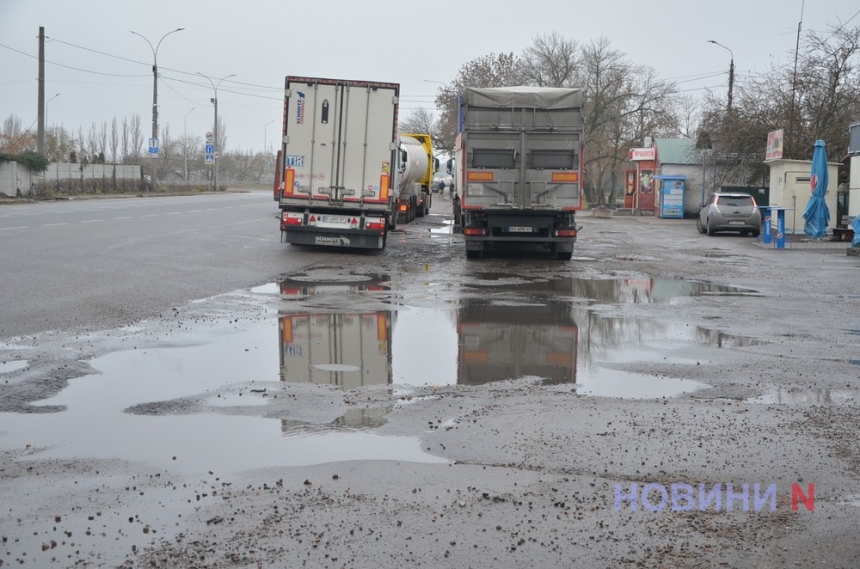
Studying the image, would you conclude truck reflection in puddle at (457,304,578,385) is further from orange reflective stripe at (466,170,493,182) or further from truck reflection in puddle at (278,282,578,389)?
orange reflective stripe at (466,170,493,182)

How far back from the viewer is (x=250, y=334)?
416 inches

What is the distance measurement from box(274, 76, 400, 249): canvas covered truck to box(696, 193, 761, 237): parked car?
56.8 ft

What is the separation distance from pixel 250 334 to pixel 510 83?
69.3m

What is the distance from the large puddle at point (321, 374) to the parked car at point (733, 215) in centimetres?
2188

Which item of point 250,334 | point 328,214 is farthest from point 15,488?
point 328,214

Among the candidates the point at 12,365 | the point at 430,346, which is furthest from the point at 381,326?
the point at 12,365

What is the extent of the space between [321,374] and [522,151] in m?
12.6

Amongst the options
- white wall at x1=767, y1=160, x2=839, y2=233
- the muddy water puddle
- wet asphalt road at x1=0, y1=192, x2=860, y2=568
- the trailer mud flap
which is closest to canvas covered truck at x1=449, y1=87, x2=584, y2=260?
the trailer mud flap

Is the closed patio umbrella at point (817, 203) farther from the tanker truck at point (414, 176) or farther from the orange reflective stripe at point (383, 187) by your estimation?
the orange reflective stripe at point (383, 187)

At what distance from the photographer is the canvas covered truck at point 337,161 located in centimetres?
2167

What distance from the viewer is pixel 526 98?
20234mm

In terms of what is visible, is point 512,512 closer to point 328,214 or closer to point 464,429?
point 464,429

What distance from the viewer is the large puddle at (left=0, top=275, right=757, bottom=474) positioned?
20.1ft

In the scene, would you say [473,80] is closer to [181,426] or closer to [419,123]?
[419,123]
